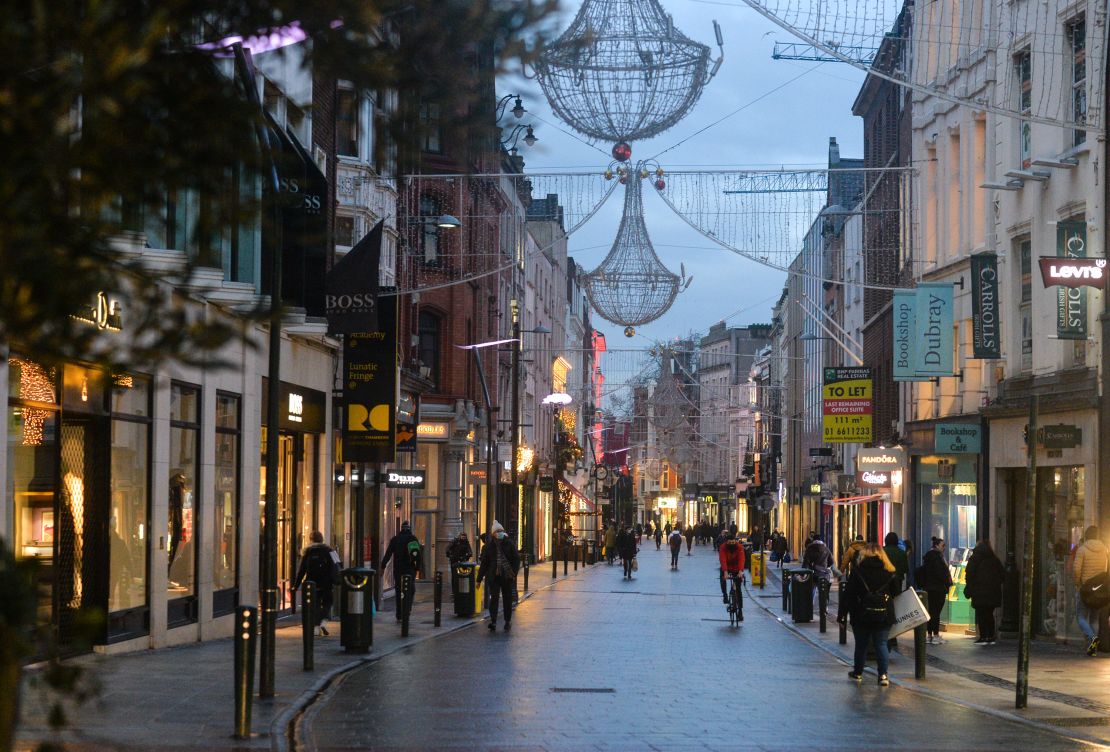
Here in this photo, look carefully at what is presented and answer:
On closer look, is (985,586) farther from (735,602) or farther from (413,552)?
(413,552)

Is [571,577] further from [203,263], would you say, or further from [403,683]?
[203,263]

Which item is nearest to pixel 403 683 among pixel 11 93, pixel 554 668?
pixel 554 668

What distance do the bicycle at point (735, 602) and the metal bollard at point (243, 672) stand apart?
17.1 meters

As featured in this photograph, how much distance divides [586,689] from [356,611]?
16.7 ft

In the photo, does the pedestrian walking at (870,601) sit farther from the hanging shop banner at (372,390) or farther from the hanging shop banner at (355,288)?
the hanging shop banner at (372,390)

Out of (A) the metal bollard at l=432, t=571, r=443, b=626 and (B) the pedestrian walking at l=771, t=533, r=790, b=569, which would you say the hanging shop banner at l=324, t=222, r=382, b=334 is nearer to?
(A) the metal bollard at l=432, t=571, r=443, b=626

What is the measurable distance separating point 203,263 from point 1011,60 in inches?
1034

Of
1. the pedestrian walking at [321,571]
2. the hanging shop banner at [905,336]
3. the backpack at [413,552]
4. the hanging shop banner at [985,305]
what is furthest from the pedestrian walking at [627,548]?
the pedestrian walking at [321,571]

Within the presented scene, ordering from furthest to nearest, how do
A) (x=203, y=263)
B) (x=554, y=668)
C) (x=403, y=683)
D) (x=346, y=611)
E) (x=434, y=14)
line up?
(x=346, y=611)
(x=554, y=668)
(x=403, y=683)
(x=434, y=14)
(x=203, y=263)

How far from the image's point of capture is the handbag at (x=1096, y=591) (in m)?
22.2

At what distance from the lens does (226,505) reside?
25.1 m

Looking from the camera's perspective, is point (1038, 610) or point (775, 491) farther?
point (775, 491)

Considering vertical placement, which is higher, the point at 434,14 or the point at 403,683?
the point at 434,14

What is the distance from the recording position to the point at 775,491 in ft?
299
